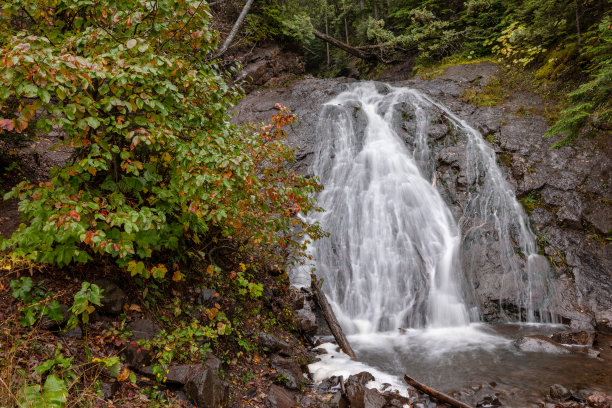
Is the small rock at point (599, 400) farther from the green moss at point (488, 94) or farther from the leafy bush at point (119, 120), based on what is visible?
the green moss at point (488, 94)

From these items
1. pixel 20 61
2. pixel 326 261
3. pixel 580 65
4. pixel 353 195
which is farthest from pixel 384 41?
pixel 20 61

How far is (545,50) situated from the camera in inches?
487

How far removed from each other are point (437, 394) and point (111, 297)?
14.2 ft

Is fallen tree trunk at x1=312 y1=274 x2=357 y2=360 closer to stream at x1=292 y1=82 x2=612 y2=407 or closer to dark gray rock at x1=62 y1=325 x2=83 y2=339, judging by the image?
stream at x1=292 y1=82 x2=612 y2=407

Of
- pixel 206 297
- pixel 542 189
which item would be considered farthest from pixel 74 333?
pixel 542 189

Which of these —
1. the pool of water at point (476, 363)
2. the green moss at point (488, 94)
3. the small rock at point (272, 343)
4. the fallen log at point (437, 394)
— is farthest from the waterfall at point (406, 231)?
the small rock at point (272, 343)

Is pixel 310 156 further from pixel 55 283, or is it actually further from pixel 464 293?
pixel 55 283

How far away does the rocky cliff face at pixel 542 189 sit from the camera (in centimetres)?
762

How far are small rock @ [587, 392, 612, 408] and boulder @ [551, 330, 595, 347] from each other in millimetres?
1967

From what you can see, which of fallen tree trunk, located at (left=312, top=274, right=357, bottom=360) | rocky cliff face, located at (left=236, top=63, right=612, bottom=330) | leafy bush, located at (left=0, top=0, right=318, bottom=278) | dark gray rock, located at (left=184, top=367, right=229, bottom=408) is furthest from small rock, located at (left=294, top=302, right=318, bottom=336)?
rocky cliff face, located at (left=236, top=63, right=612, bottom=330)

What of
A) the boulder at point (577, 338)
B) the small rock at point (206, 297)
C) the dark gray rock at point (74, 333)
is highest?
the small rock at point (206, 297)

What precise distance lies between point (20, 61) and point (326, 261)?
24.4ft

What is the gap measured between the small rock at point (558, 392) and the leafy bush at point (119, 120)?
493cm

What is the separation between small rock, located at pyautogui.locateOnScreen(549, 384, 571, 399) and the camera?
4648 millimetres
